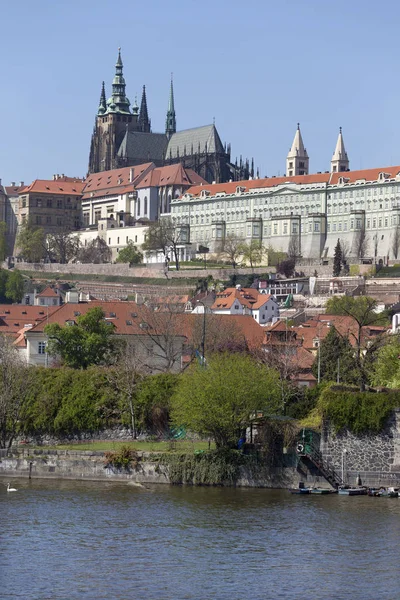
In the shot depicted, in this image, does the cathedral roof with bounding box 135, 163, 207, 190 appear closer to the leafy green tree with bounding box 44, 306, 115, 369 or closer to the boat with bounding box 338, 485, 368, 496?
the leafy green tree with bounding box 44, 306, 115, 369

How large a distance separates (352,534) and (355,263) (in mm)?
110076

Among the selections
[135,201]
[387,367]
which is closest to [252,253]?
[135,201]

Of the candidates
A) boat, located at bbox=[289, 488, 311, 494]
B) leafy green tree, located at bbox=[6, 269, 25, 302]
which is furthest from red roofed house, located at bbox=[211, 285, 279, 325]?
boat, located at bbox=[289, 488, 311, 494]

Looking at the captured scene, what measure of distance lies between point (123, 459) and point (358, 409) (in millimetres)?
8149

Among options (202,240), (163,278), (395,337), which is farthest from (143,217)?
(395,337)

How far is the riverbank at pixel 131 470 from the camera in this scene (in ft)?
162

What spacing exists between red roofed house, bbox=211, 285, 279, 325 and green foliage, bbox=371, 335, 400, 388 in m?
46.8

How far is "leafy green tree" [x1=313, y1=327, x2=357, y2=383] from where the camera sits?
208 ft

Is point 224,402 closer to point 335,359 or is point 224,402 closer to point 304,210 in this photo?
point 335,359

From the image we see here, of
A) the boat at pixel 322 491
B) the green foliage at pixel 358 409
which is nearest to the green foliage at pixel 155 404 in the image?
the green foliage at pixel 358 409

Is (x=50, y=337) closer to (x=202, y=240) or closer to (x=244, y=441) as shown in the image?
(x=244, y=441)

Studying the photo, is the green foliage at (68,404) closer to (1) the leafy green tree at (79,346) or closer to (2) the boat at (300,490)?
(1) the leafy green tree at (79,346)

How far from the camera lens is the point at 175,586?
3519 cm

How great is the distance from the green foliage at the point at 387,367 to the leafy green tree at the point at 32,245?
361 feet
